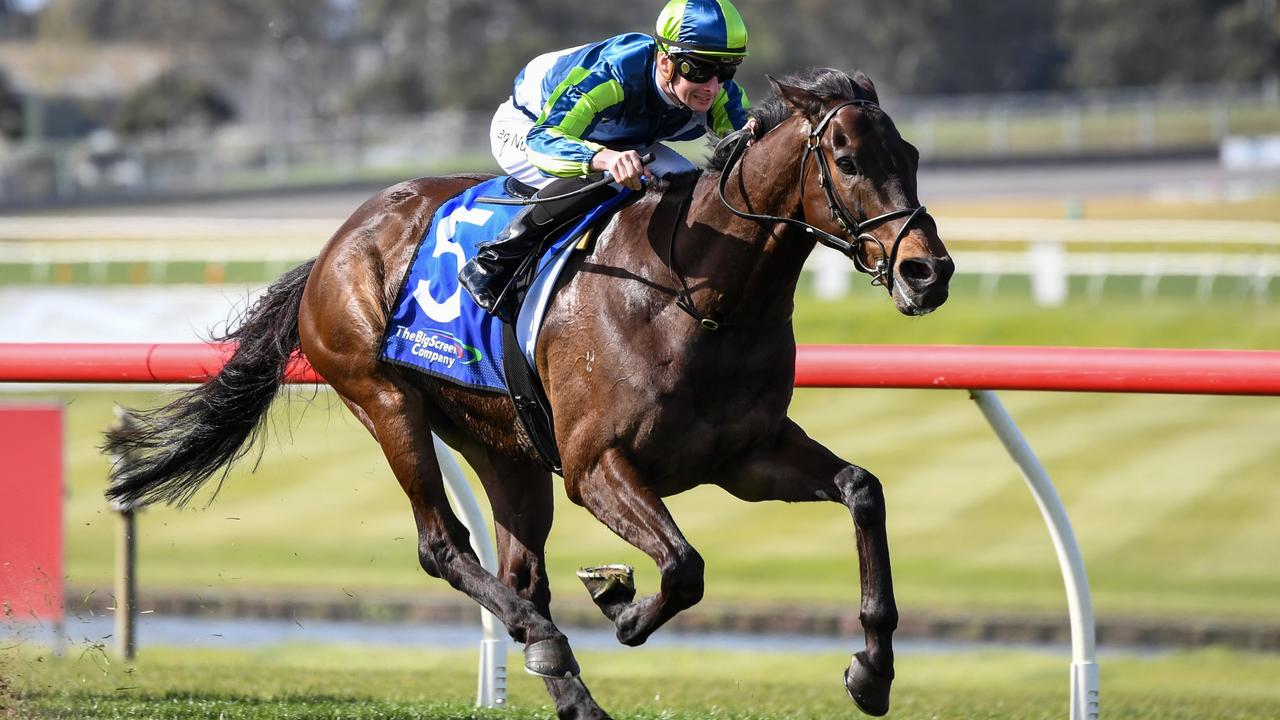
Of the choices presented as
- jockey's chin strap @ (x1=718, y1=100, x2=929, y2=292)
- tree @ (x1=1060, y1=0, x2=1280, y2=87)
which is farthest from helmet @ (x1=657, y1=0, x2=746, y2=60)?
tree @ (x1=1060, y1=0, x2=1280, y2=87)

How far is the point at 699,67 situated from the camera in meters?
3.94

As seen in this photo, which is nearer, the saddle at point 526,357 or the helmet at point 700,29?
the helmet at point 700,29

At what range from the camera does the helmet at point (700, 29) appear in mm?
3869

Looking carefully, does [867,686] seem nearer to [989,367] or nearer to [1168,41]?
[989,367]

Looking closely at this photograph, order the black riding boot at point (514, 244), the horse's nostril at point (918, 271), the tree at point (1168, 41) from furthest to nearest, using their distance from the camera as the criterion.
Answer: the tree at point (1168, 41), the black riding boot at point (514, 244), the horse's nostril at point (918, 271)

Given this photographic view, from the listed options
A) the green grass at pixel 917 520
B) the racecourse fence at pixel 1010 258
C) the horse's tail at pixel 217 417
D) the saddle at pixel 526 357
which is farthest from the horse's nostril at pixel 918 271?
the racecourse fence at pixel 1010 258

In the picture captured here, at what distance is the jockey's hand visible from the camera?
12.6ft

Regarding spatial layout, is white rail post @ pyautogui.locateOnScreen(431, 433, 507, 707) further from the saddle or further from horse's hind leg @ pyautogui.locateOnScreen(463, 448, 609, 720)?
the saddle

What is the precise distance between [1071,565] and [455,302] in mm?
1761

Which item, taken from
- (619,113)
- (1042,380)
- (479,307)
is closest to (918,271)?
(619,113)

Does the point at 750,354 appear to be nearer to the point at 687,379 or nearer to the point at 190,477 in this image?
the point at 687,379

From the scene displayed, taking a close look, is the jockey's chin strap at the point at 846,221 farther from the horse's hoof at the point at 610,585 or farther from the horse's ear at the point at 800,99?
the horse's hoof at the point at 610,585

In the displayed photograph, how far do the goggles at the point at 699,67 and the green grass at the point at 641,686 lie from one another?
1.68 m

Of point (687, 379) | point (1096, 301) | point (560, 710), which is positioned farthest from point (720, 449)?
point (1096, 301)
